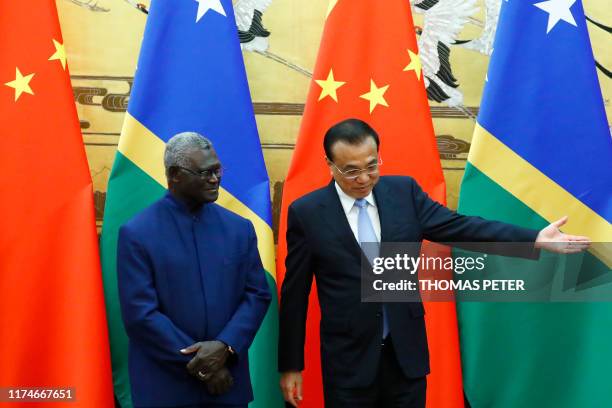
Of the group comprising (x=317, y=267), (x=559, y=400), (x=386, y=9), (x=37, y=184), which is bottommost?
(x=559, y=400)

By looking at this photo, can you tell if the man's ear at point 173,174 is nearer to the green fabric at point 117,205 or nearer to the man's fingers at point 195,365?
the man's fingers at point 195,365

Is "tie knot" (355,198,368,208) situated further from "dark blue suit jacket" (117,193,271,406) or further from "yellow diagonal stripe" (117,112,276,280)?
"yellow diagonal stripe" (117,112,276,280)

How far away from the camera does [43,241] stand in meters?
2.82

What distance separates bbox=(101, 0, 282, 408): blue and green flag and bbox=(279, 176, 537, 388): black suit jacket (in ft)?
1.80

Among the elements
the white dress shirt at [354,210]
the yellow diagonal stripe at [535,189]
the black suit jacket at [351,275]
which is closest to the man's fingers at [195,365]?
the black suit jacket at [351,275]

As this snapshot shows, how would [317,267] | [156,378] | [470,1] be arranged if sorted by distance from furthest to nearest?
[470,1] < [317,267] < [156,378]

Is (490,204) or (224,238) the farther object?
(490,204)

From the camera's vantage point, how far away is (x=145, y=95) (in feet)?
9.50

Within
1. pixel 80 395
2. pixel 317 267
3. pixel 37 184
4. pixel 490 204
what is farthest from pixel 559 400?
pixel 37 184

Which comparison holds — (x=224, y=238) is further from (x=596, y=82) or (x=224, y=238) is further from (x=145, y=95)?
(x=596, y=82)

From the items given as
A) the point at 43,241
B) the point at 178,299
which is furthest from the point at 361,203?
the point at 43,241

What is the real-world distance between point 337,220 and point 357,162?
201mm

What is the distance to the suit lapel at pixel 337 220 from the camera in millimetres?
2291

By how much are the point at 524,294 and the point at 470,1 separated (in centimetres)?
126
